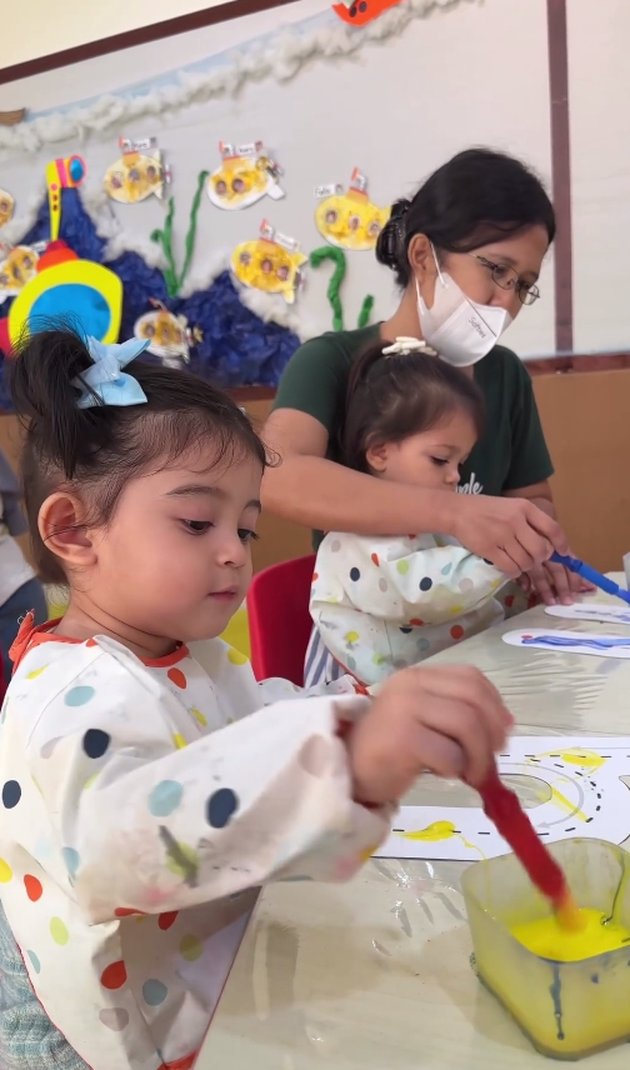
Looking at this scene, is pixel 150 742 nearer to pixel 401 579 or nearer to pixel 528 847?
pixel 528 847

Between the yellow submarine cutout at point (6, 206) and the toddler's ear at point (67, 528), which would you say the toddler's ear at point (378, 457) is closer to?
the toddler's ear at point (67, 528)

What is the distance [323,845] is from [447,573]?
0.74 m

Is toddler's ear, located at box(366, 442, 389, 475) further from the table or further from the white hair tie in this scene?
the table

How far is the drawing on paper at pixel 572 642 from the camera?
984mm

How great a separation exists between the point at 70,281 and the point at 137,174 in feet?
1.14

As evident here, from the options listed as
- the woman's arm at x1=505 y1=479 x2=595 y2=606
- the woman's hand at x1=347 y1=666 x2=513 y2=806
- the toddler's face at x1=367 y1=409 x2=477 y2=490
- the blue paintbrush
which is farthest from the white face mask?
the woman's hand at x1=347 y1=666 x2=513 y2=806

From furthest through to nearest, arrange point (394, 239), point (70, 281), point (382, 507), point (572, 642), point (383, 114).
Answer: point (70, 281) < point (383, 114) < point (394, 239) < point (382, 507) < point (572, 642)

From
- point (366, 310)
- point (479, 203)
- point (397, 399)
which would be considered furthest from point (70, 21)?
point (397, 399)

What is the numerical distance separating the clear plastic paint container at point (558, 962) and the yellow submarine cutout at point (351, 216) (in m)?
1.78

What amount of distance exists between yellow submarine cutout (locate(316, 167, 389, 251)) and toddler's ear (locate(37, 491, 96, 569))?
158cm

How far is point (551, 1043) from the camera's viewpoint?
14.2 inches

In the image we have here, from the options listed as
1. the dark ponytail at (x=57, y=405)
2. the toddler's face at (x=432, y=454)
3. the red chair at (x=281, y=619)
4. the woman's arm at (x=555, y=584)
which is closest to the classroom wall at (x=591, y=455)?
the woman's arm at (x=555, y=584)

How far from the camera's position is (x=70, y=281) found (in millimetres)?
2395

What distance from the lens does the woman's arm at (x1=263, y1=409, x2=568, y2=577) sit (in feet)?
3.48
